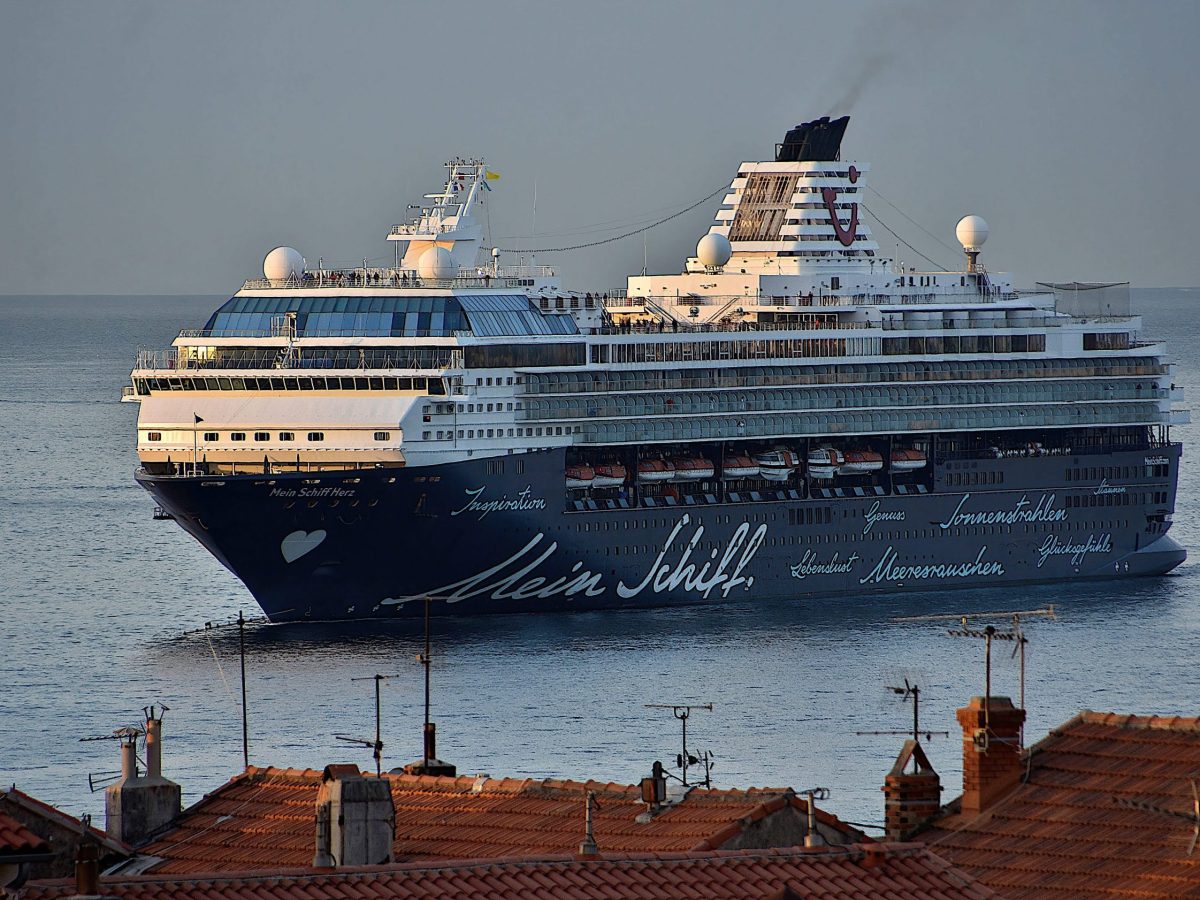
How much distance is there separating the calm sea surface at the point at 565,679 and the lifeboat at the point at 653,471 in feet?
11.8

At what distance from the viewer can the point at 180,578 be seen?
9094 cm

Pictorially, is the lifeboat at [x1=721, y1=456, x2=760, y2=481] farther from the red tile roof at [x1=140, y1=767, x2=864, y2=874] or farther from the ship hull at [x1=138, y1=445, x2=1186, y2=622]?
the red tile roof at [x1=140, y1=767, x2=864, y2=874]

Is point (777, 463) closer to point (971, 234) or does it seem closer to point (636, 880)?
point (971, 234)

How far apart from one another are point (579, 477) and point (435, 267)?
6.35m

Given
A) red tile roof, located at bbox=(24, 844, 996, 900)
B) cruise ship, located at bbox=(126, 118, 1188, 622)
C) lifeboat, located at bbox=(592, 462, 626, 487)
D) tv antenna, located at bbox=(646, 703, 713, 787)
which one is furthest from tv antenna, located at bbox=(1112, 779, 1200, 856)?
lifeboat, located at bbox=(592, 462, 626, 487)

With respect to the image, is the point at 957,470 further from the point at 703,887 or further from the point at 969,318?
the point at 703,887

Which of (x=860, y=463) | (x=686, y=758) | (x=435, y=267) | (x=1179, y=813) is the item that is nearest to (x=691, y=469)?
(x=860, y=463)

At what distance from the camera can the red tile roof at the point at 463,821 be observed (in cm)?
2502

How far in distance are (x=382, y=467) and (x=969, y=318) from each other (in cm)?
2219

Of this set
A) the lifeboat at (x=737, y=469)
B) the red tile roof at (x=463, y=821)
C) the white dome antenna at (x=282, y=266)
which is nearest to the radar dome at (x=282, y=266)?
the white dome antenna at (x=282, y=266)

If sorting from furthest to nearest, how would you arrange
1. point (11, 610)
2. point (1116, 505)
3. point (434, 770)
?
point (1116, 505) → point (11, 610) → point (434, 770)

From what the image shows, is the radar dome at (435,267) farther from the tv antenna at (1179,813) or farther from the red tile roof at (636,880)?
the red tile roof at (636,880)

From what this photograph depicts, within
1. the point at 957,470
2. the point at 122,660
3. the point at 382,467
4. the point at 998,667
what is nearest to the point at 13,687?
the point at 122,660

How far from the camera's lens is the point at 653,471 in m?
78.8
